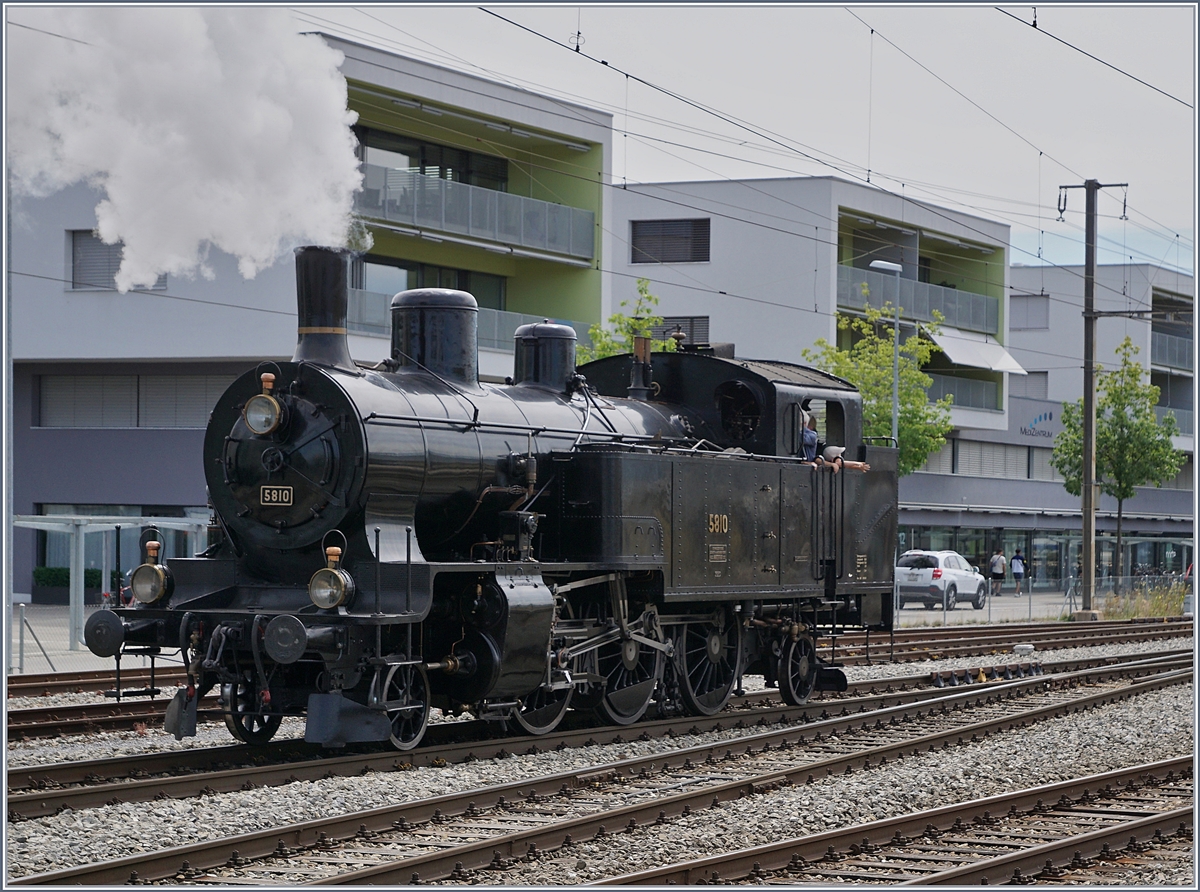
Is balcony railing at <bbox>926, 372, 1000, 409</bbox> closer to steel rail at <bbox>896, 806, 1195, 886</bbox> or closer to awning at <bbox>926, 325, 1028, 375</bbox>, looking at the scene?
awning at <bbox>926, 325, 1028, 375</bbox>

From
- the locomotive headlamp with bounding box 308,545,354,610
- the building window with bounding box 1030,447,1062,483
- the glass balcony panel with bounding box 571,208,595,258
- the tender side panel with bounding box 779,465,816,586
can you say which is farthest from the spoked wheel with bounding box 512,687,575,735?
the building window with bounding box 1030,447,1062,483

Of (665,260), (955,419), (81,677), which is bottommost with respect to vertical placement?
(81,677)

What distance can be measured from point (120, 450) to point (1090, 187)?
2108cm

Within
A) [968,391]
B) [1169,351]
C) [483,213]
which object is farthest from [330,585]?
[1169,351]

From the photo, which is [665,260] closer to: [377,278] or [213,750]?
[377,278]

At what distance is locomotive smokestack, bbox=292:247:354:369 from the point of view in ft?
36.4

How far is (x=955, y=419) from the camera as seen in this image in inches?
1829

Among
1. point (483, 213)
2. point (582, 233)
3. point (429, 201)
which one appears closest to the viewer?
point (429, 201)

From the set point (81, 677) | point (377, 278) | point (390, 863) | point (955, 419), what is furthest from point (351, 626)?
point (955, 419)

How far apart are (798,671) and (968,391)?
33.8 meters

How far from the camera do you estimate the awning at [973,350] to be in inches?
1781

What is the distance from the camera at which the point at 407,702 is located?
432 inches

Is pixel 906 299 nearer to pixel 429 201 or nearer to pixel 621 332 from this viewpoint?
pixel 621 332

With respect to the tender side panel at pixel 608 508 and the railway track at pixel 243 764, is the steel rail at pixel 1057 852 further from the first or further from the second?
the tender side panel at pixel 608 508
